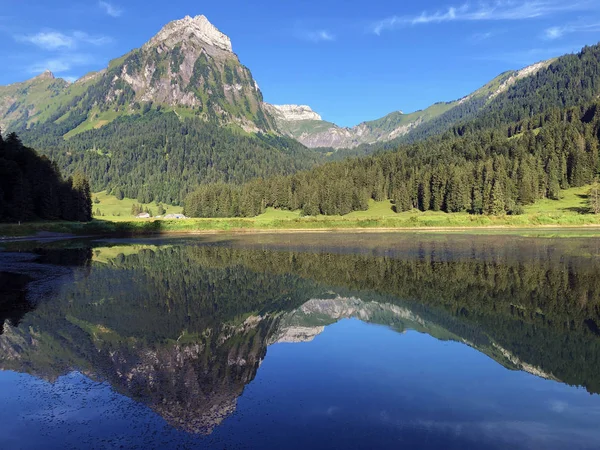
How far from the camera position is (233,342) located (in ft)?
75.2

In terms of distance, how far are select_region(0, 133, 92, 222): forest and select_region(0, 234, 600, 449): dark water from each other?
77354 mm

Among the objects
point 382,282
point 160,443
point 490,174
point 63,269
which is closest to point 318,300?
point 382,282

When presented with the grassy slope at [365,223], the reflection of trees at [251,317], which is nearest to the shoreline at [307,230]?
the grassy slope at [365,223]

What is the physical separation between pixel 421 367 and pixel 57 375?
16474 mm

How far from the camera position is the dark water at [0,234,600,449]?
13.6 m

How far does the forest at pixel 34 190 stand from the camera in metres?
106

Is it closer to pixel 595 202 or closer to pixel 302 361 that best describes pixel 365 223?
pixel 595 202

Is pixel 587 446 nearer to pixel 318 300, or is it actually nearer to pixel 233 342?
pixel 233 342

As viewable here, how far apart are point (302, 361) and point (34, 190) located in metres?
119

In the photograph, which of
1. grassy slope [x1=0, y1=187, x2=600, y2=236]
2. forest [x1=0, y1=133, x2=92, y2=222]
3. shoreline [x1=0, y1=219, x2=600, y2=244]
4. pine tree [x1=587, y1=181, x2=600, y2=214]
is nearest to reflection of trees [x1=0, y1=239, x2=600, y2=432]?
shoreline [x1=0, y1=219, x2=600, y2=244]

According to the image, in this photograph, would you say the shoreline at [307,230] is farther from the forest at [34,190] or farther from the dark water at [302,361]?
the dark water at [302,361]

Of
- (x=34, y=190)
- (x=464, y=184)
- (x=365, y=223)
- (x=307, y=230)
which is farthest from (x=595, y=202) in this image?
(x=34, y=190)

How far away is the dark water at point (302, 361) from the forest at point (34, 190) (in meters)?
77.4

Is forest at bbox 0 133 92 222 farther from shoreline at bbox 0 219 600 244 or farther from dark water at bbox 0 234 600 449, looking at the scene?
dark water at bbox 0 234 600 449
